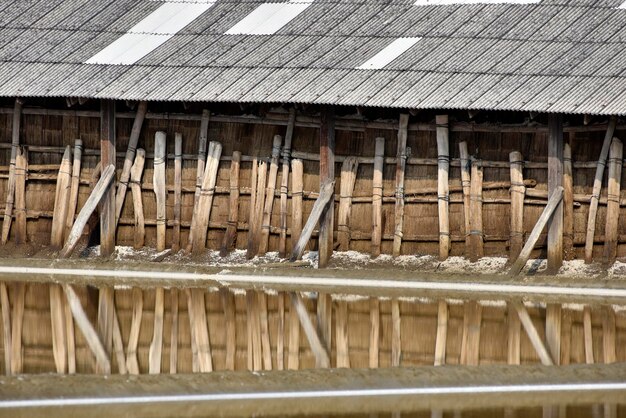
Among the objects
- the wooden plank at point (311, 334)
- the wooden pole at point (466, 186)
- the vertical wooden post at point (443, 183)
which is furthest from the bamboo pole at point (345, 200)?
the wooden plank at point (311, 334)

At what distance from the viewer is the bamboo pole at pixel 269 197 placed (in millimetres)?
25172

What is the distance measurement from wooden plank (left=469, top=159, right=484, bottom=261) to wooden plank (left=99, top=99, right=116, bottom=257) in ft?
19.3

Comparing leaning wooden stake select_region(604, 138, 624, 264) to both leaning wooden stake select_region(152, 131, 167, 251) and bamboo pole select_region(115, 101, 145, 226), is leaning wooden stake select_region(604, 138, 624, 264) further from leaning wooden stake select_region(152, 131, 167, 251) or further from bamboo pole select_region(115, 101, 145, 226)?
bamboo pole select_region(115, 101, 145, 226)

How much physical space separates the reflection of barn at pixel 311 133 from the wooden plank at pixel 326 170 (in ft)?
0.11

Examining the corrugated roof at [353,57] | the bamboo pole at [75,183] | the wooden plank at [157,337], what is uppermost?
the corrugated roof at [353,57]

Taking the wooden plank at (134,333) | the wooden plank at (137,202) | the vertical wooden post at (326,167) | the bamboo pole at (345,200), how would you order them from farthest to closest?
the wooden plank at (137,202) → the bamboo pole at (345,200) → the vertical wooden post at (326,167) → the wooden plank at (134,333)

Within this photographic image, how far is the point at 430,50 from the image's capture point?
2489 cm

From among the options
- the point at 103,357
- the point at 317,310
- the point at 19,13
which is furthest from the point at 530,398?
the point at 19,13

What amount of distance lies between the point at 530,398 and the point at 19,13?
16.1 meters

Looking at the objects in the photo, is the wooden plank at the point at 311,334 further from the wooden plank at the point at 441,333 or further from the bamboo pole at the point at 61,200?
the bamboo pole at the point at 61,200

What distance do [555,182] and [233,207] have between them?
527 centimetres

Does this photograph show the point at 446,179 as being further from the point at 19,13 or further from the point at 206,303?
the point at 19,13

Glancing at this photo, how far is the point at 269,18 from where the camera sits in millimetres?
26797

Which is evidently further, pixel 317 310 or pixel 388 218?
pixel 388 218
